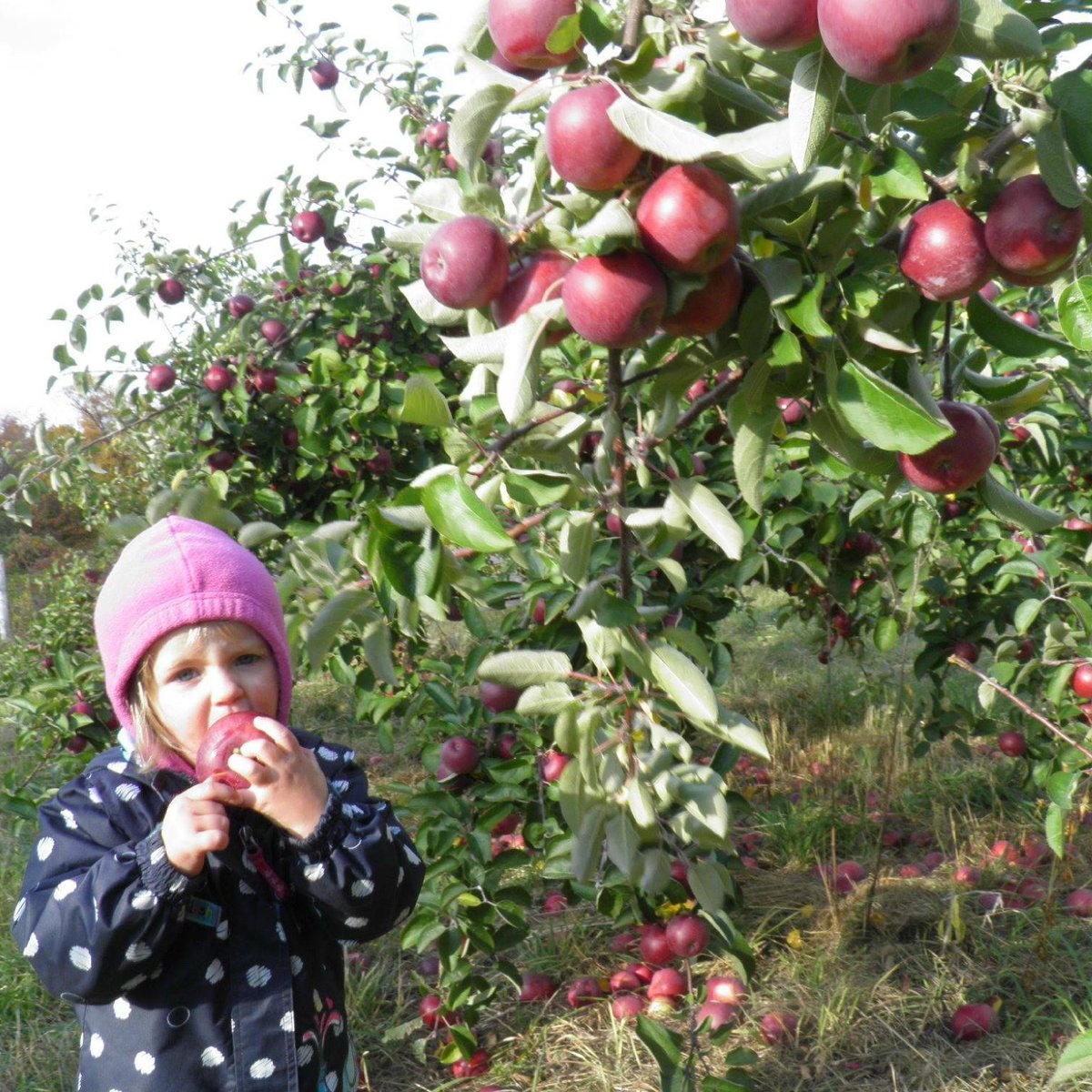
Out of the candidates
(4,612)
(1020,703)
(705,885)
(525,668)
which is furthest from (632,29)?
(4,612)

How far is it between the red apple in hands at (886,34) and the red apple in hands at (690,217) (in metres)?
0.11

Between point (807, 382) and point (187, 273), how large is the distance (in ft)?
7.87

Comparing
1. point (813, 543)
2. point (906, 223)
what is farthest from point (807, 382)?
point (813, 543)

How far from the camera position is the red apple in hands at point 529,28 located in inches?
30.5

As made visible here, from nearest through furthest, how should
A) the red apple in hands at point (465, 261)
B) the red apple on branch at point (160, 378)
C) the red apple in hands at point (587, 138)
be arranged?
the red apple in hands at point (587, 138), the red apple in hands at point (465, 261), the red apple on branch at point (160, 378)

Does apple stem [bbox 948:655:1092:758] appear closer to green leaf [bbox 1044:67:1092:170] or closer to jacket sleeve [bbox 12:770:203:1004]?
green leaf [bbox 1044:67:1092:170]

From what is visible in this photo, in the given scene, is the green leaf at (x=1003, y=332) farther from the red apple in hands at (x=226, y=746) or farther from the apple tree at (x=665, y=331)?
the red apple in hands at (x=226, y=746)

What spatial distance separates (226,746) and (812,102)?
2.82 ft

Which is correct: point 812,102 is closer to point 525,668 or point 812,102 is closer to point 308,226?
point 525,668

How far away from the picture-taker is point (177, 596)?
126cm

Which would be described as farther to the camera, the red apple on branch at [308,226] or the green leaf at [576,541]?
the red apple on branch at [308,226]

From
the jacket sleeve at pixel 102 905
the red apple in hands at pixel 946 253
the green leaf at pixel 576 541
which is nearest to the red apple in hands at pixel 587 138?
the red apple in hands at pixel 946 253

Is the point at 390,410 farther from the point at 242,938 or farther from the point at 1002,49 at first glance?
the point at 1002,49

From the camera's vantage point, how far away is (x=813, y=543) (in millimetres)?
2244
